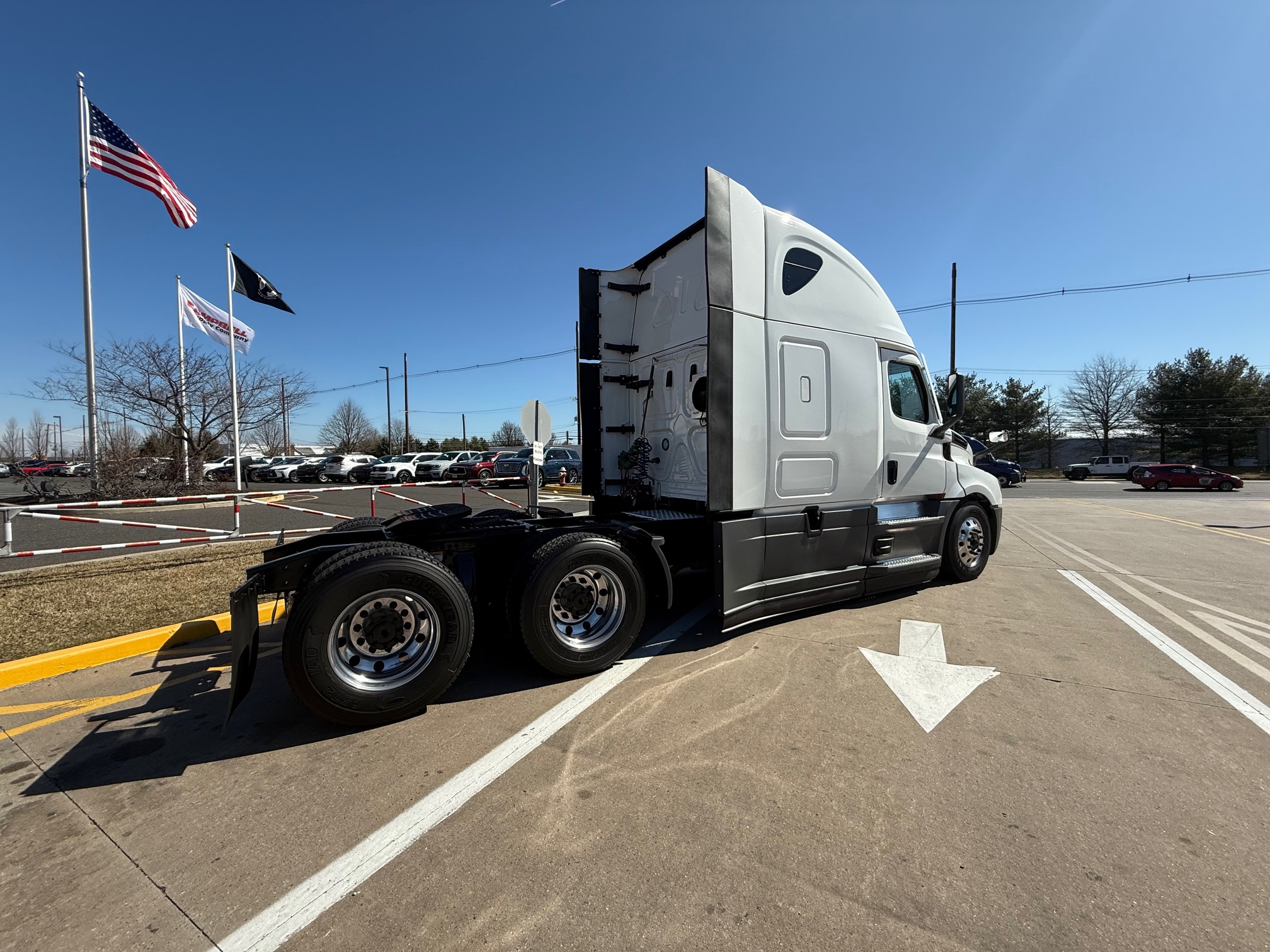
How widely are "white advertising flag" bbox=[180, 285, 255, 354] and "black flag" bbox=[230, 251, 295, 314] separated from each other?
2.02m

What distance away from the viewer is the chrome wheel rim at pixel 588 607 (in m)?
3.93

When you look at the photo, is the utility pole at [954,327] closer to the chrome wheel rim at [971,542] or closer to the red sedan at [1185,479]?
the red sedan at [1185,479]

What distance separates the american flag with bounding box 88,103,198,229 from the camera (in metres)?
13.1

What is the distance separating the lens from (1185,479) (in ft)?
91.8

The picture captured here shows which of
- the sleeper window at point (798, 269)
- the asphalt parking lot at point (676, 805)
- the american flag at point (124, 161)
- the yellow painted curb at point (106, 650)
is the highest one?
the american flag at point (124, 161)

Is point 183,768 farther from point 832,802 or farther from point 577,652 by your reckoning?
point 832,802

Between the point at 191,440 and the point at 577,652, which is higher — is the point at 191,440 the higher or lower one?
the higher one

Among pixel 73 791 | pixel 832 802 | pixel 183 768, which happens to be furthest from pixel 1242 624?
pixel 73 791

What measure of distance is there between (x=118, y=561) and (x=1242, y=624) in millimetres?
12755

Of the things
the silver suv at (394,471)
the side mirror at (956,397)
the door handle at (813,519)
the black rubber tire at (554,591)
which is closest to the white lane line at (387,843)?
the black rubber tire at (554,591)

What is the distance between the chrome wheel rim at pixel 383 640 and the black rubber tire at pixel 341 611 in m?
0.04

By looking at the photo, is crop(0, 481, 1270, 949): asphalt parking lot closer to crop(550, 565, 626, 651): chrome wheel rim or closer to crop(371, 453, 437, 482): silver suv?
crop(550, 565, 626, 651): chrome wheel rim

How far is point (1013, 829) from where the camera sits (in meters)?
2.30

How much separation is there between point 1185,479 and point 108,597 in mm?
39711
